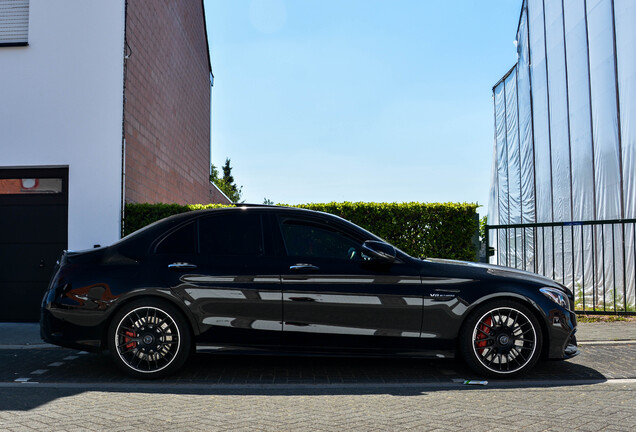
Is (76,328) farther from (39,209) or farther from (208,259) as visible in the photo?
(39,209)

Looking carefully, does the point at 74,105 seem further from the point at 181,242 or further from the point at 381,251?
the point at 381,251

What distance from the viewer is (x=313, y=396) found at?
505 cm

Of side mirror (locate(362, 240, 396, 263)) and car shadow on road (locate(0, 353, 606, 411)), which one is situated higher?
side mirror (locate(362, 240, 396, 263))

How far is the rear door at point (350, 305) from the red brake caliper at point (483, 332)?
1.92 feet

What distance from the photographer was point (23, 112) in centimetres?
1053

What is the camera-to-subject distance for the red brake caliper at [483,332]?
575cm

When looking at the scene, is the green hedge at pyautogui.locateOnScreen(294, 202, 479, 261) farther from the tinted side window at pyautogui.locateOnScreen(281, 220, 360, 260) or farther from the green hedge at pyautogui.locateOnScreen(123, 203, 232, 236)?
the tinted side window at pyautogui.locateOnScreen(281, 220, 360, 260)

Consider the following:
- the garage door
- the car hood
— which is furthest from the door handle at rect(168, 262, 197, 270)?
the garage door

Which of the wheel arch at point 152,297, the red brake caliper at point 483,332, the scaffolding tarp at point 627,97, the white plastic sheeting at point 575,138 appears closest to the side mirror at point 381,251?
the red brake caliper at point 483,332

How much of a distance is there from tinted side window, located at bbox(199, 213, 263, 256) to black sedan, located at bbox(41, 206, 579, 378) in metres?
0.08

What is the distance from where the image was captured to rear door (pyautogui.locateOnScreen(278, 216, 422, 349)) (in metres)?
5.71

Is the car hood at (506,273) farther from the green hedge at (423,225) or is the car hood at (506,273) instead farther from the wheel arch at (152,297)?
the green hedge at (423,225)

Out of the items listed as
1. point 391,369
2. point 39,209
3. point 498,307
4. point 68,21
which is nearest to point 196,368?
point 391,369

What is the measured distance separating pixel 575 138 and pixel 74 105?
53.4ft
